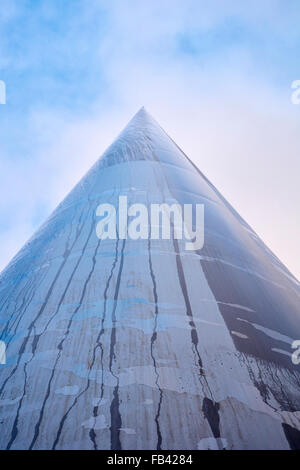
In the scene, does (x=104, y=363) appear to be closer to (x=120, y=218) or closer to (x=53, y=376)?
(x=53, y=376)

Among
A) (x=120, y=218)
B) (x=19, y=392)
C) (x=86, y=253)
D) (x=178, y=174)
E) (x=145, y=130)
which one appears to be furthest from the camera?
(x=145, y=130)

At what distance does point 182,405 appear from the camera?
2.51 feet

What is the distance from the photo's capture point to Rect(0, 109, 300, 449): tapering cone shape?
0.72 metres

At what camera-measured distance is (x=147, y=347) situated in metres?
0.92

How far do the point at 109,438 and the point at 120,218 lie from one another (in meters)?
1.03

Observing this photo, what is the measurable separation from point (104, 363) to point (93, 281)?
15.3 inches

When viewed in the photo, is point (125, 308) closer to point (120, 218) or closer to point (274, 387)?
point (274, 387)

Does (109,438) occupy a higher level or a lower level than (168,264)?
lower

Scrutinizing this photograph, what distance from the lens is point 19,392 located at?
0.84 metres

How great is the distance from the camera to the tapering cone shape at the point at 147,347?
2.36 ft

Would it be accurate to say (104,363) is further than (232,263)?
No

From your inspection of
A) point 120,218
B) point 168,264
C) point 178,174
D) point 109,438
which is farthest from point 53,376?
point 178,174

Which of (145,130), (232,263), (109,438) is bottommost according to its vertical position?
(109,438)

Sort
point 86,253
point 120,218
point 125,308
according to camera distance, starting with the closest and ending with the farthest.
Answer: point 125,308 → point 86,253 → point 120,218
